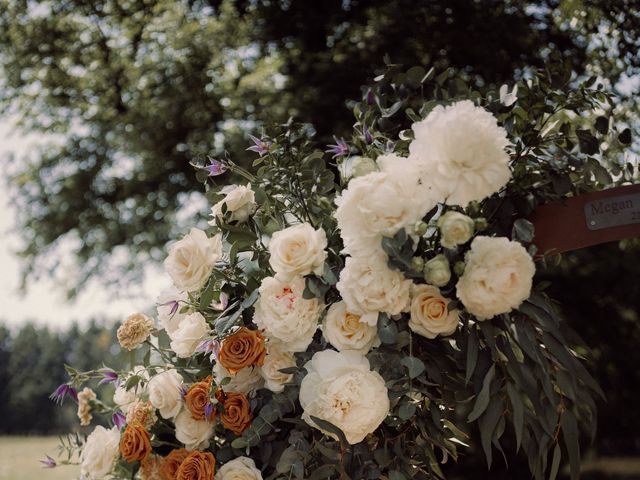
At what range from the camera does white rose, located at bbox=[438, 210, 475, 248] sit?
1.51m

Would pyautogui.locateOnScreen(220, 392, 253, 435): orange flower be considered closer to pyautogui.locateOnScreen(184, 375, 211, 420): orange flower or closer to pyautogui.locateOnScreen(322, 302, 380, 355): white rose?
pyautogui.locateOnScreen(184, 375, 211, 420): orange flower

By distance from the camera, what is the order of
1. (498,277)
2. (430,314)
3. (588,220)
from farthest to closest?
1. (588,220)
2. (430,314)
3. (498,277)

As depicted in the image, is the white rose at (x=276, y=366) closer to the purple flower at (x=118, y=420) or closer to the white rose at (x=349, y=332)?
the white rose at (x=349, y=332)

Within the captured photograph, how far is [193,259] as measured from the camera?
177 centimetres

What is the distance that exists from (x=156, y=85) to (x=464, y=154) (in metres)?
→ 5.73

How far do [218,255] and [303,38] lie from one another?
5064 mm

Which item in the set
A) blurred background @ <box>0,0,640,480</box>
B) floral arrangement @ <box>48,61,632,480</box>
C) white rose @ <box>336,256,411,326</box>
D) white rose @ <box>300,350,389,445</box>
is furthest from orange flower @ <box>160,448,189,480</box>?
blurred background @ <box>0,0,640,480</box>

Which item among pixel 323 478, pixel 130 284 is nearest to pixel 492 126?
pixel 323 478

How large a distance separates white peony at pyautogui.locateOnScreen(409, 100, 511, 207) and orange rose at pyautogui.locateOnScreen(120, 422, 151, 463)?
107 cm

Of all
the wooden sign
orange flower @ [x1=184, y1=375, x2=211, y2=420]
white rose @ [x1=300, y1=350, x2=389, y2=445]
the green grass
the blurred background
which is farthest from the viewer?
the green grass

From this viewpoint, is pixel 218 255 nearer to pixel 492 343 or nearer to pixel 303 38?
pixel 492 343

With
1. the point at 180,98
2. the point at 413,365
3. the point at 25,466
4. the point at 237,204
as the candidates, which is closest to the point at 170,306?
the point at 237,204

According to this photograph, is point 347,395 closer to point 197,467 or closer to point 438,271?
point 438,271

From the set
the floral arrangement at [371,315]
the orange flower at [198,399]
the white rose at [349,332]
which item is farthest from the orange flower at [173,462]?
the white rose at [349,332]
